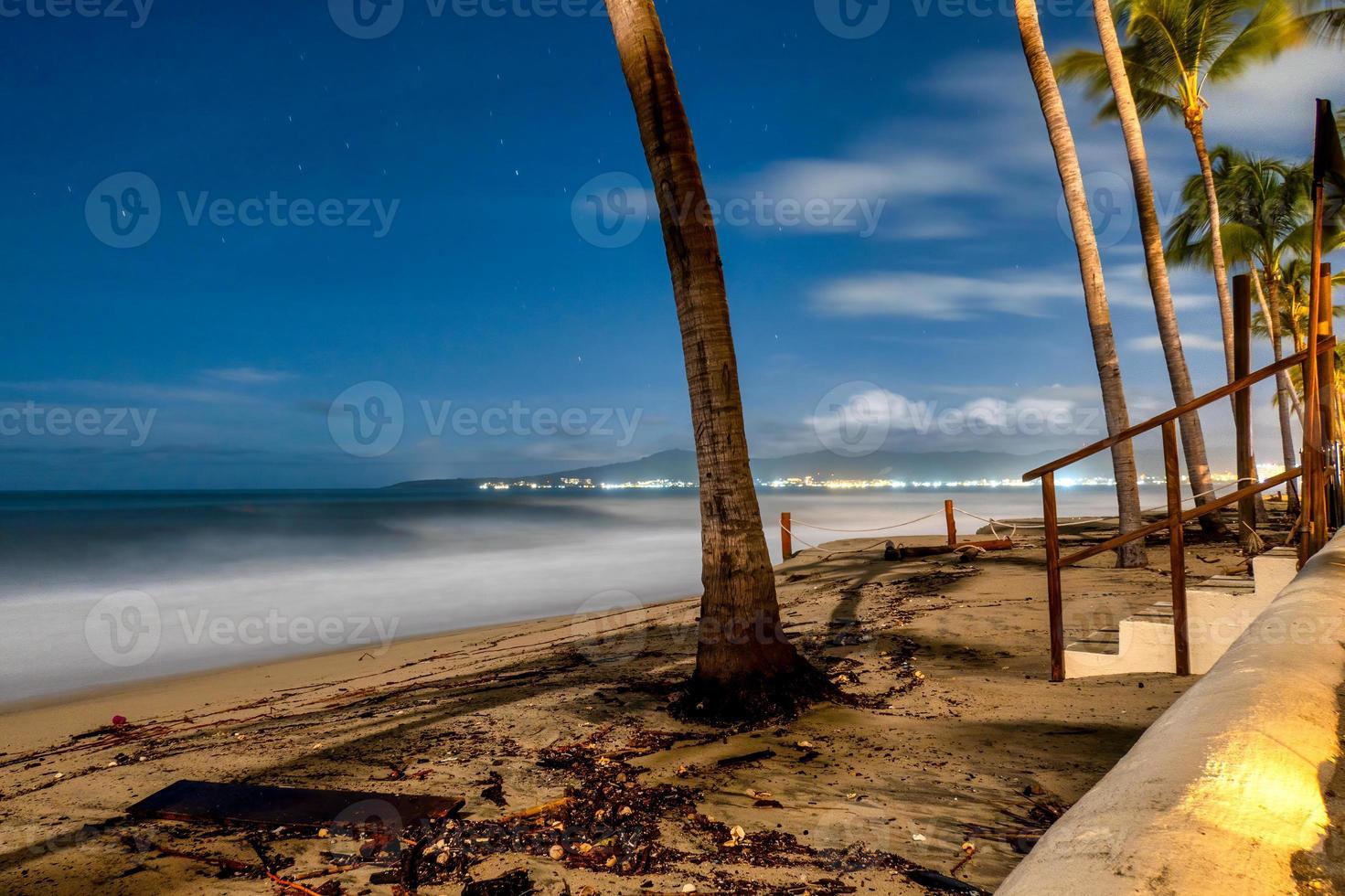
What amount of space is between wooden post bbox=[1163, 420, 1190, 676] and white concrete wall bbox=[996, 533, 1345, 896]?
370 cm

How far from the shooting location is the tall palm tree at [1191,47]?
17.5 metres

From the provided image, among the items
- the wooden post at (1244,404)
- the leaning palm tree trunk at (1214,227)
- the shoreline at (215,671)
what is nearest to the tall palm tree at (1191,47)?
the leaning palm tree trunk at (1214,227)

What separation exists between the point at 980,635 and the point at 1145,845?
7074mm

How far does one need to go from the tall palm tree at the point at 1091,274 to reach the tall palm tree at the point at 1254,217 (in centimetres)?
1987

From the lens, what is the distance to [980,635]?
308 inches

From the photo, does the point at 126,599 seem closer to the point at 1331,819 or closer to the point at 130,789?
the point at 130,789

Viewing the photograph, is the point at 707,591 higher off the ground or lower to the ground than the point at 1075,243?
lower

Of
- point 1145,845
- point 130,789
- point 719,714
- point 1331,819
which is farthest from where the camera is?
point 719,714

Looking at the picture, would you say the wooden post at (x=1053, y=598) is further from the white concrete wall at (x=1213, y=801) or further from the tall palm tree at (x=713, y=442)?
the white concrete wall at (x=1213, y=801)

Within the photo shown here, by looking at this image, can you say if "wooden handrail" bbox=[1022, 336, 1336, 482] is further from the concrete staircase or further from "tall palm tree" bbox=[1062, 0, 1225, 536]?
"tall palm tree" bbox=[1062, 0, 1225, 536]

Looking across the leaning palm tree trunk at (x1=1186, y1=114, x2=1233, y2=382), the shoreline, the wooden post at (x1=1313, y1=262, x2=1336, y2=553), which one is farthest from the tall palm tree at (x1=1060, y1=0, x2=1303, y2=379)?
the shoreline

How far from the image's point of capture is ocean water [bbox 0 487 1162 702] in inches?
473

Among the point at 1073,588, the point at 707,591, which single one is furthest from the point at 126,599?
the point at 1073,588

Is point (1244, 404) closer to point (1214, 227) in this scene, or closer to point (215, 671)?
point (1214, 227)
